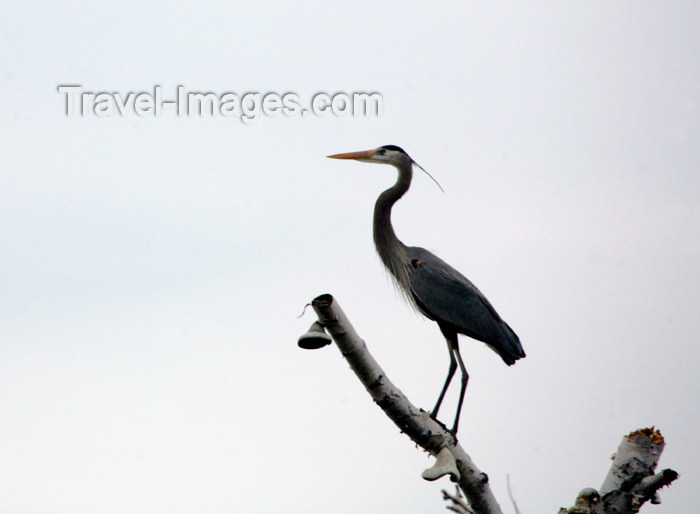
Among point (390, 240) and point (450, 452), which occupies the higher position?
point (390, 240)

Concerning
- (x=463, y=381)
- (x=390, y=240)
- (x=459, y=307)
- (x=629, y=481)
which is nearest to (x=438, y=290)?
(x=459, y=307)

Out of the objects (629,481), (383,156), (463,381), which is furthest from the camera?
(383,156)

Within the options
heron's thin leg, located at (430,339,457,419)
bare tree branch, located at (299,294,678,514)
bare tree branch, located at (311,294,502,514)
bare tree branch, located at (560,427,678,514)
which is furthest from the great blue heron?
bare tree branch, located at (560,427,678,514)

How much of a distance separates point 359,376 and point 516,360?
3.76 m

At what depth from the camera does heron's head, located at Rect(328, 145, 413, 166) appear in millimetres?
9585

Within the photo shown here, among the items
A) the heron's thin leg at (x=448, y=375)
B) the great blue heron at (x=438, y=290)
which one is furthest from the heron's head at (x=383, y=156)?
the heron's thin leg at (x=448, y=375)

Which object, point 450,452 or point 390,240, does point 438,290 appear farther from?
point 450,452

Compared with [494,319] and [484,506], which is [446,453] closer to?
[484,506]

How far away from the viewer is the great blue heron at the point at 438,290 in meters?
8.61

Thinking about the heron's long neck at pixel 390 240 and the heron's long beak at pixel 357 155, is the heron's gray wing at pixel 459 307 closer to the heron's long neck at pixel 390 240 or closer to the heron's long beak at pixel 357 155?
the heron's long neck at pixel 390 240

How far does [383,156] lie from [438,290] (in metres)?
1.70

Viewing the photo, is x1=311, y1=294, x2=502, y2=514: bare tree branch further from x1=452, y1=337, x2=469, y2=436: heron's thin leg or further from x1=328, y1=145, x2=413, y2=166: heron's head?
x1=328, y1=145, x2=413, y2=166: heron's head

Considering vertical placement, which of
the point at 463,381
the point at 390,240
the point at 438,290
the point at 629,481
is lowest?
the point at 629,481

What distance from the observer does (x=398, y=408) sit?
5273 millimetres
